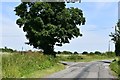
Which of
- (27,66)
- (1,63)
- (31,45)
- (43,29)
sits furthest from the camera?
(31,45)

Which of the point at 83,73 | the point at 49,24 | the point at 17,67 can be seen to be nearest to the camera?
the point at 17,67

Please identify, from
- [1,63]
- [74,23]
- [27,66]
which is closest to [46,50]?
[74,23]

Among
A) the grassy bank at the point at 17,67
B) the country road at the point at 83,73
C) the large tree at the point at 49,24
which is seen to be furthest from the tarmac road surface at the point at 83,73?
the large tree at the point at 49,24

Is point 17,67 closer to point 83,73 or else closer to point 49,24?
point 83,73

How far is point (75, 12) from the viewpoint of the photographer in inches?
2319

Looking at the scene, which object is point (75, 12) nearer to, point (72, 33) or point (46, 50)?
point (72, 33)

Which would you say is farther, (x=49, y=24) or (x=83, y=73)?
(x=49, y=24)

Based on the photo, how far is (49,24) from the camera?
180ft

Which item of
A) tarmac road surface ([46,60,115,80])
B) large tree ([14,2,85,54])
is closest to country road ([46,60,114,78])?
tarmac road surface ([46,60,115,80])

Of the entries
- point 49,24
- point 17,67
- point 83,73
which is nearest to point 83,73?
point 83,73

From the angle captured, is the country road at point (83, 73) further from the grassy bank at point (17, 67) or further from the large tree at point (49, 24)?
the large tree at point (49, 24)

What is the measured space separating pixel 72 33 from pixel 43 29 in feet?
17.1

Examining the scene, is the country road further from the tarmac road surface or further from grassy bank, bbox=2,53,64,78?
grassy bank, bbox=2,53,64,78

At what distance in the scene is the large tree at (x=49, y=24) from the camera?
54.9 metres
